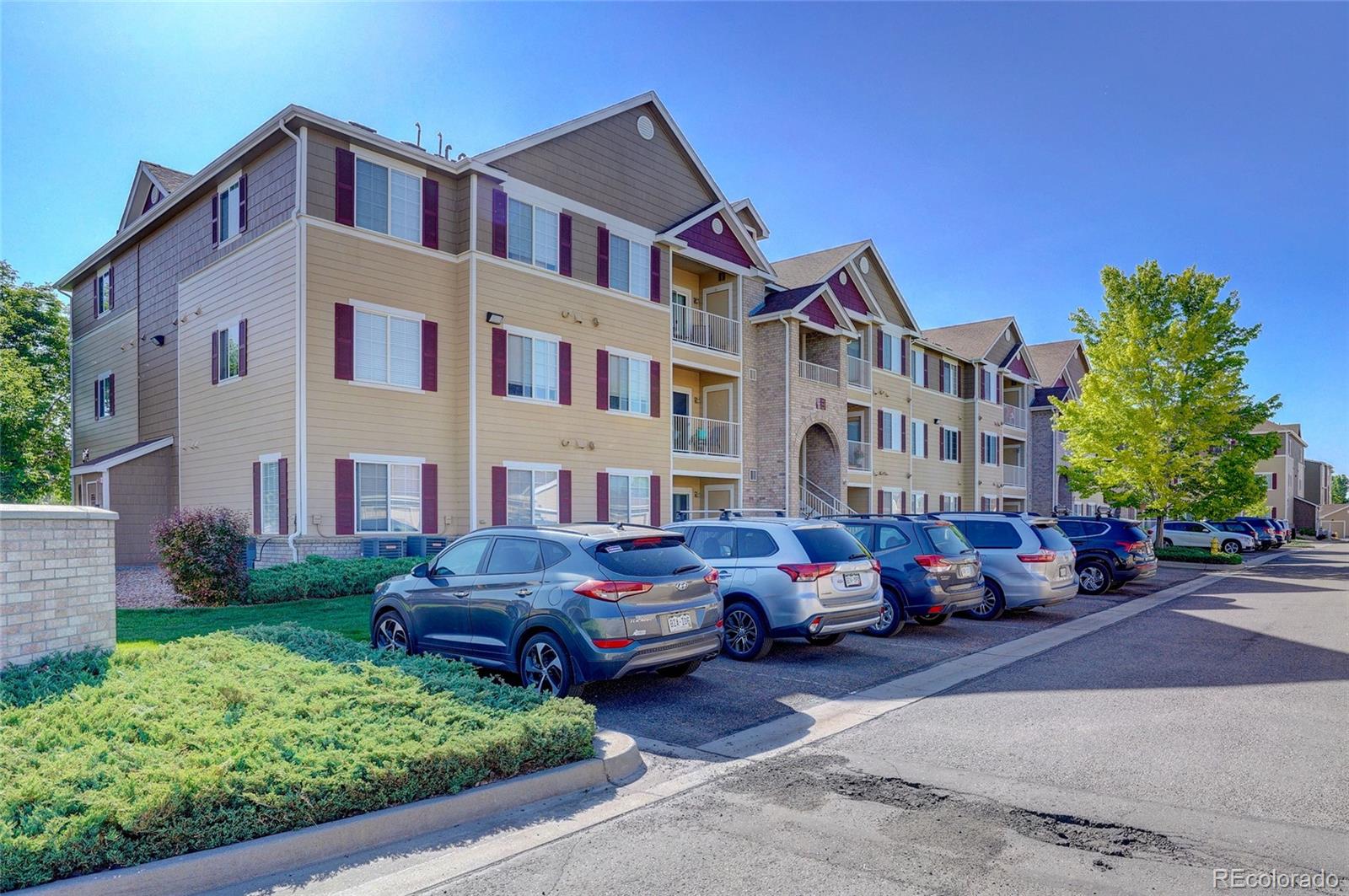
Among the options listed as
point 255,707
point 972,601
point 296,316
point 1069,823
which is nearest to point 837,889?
point 1069,823

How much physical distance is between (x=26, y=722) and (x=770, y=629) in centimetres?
689

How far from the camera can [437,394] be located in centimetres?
1880

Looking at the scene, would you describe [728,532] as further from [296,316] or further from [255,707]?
[296,316]

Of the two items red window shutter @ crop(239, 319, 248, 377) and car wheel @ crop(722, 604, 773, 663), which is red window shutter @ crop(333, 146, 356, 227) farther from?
car wheel @ crop(722, 604, 773, 663)

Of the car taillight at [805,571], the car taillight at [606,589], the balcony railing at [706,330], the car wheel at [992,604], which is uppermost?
the balcony railing at [706,330]

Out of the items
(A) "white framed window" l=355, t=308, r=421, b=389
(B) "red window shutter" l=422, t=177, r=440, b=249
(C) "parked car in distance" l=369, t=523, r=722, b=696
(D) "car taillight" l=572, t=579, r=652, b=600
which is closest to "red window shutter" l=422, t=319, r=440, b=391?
(A) "white framed window" l=355, t=308, r=421, b=389

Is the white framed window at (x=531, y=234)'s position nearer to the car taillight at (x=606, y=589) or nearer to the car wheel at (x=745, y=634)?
the car wheel at (x=745, y=634)

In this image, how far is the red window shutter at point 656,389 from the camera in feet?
76.4

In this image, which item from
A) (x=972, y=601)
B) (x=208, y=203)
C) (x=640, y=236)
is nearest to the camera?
(x=972, y=601)

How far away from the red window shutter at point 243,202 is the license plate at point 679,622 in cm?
1570

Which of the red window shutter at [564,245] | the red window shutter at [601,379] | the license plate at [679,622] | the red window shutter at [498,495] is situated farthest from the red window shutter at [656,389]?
the license plate at [679,622]

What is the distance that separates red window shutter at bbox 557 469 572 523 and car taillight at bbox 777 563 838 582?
11.4m

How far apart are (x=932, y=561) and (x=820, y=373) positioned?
1787 centimetres

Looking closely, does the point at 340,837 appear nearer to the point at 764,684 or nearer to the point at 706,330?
the point at 764,684
